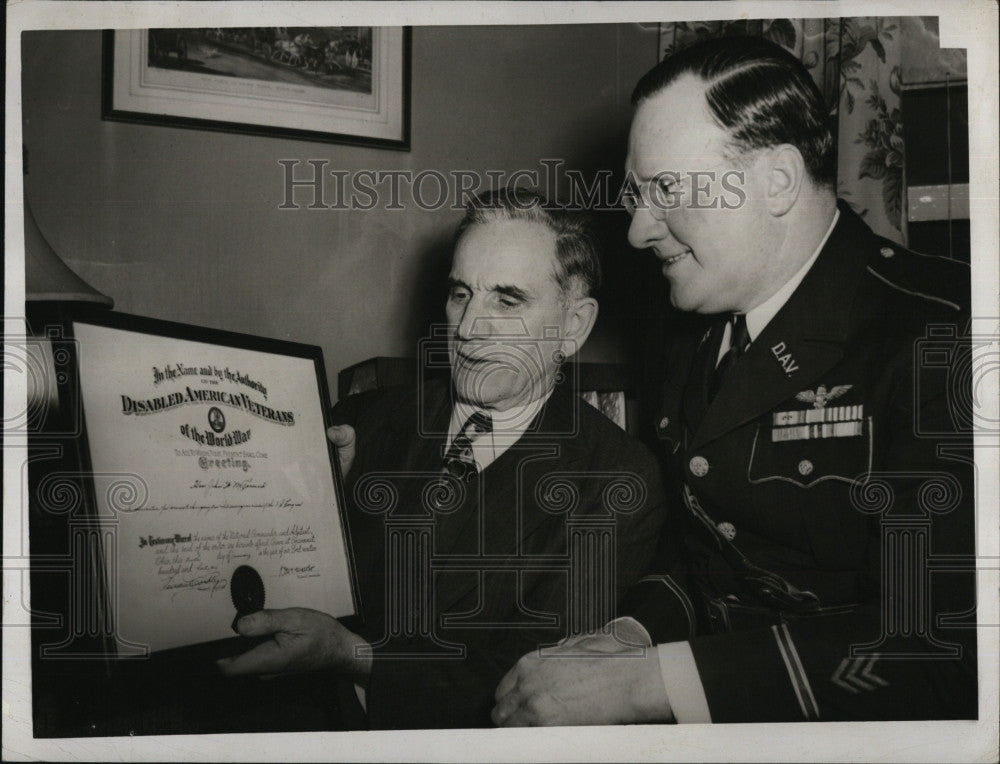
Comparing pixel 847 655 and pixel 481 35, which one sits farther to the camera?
pixel 481 35

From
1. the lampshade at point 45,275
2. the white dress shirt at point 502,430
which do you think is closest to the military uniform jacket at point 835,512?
the white dress shirt at point 502,430

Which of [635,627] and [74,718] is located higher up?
[635,627]

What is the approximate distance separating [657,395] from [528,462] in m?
0.23

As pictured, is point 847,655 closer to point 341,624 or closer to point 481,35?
point 341,624

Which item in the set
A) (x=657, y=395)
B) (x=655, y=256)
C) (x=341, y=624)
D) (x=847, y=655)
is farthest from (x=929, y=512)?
(x=341, y=624)

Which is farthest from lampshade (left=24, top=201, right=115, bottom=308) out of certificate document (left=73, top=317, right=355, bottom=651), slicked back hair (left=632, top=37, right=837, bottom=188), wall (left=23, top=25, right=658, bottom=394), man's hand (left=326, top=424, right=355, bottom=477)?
slicked back hair (left=632, top=37, right=837, bottom=188)

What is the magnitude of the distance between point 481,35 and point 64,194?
2.28 ft

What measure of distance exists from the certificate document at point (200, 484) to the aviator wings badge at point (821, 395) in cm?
72

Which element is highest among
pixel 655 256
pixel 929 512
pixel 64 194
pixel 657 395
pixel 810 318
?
pixel 64 194

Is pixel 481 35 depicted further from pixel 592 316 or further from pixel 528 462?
pixel 528 462

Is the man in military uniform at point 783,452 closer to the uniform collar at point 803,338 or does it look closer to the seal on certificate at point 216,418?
the uniform collar at point 803,338

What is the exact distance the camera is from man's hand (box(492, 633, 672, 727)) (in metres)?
1.35

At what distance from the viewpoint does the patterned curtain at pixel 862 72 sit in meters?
1.42

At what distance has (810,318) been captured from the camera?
135 cm
